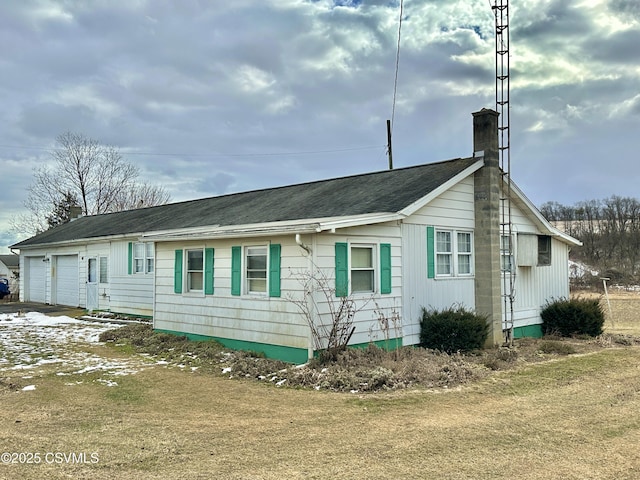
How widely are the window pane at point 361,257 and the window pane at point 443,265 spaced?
2289 mm

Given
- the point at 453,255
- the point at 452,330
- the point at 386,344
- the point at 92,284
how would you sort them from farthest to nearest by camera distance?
the point at 92,284
the point at 453,255
the point at 452,330
the point at 386,344

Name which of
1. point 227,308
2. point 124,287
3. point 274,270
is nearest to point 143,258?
point 124,287

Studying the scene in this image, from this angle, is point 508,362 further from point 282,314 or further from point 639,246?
point 639,246

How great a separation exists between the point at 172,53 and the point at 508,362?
1390 cm

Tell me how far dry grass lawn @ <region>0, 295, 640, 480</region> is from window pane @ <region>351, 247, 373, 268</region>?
Answer: 3.05 m

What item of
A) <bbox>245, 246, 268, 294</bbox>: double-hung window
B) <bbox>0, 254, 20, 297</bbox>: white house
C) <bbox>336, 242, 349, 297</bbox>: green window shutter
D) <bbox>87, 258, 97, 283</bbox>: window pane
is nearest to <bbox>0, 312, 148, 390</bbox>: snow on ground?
<bbox>245, 246, 268, 294</bbox>: double-hung window

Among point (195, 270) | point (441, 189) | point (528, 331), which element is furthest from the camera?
point (528, 331)

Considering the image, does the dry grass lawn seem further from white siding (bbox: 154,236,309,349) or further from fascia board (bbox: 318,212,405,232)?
fascia board (bbox: 318,212,405,232)

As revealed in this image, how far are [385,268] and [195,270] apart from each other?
14.7 ft

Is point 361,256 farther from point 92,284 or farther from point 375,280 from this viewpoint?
point 92,284

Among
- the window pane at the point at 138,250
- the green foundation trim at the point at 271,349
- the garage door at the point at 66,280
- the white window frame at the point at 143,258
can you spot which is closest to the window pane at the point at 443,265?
the green foundation trim at the point at 271,349

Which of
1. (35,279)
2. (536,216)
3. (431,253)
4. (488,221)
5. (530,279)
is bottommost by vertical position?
(35,279)

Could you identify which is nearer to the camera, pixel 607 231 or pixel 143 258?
pixel 143 258

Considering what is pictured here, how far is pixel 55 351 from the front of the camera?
1187cm
